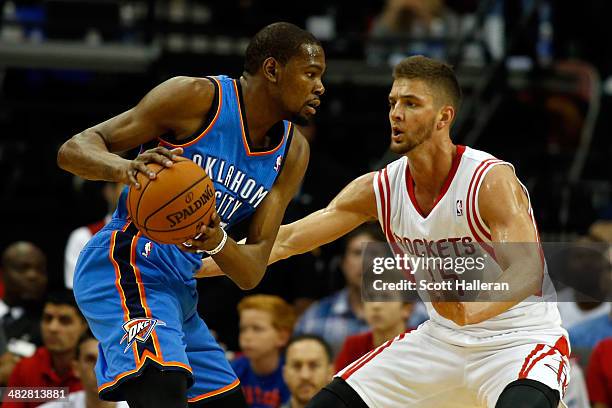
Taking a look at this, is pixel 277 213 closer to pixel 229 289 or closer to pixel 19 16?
pixel 229 289

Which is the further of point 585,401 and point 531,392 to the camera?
point 585,401

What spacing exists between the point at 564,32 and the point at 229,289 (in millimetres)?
5852

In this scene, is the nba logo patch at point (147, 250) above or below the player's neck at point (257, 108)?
below

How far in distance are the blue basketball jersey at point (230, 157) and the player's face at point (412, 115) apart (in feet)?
2.02

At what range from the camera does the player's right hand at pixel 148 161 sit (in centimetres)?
479

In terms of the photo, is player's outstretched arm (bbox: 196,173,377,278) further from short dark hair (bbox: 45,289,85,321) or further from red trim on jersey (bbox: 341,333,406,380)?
short dark hair (bbox: 45,289,85,321)

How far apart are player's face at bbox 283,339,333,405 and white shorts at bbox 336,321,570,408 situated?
6.56 ft

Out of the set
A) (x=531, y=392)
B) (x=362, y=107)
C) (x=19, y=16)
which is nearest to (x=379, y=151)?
(x=362, y=107)

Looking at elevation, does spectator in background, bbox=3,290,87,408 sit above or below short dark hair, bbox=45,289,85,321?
below

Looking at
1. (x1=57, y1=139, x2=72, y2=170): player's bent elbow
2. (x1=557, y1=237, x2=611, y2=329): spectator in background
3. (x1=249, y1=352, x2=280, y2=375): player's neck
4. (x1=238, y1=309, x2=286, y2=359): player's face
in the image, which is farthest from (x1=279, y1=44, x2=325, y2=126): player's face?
(x1=557, y1=237, x2=611, y2=329): spectator in background

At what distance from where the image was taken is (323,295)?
9797 millimetres

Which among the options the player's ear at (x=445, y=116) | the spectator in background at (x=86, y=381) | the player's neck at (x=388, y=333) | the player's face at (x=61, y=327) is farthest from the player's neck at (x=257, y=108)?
the player's face at (x=61, y=327)

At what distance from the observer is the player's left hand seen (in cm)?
501

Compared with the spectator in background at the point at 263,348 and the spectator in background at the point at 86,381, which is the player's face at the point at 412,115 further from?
the spectator in background at the point at 263,348
